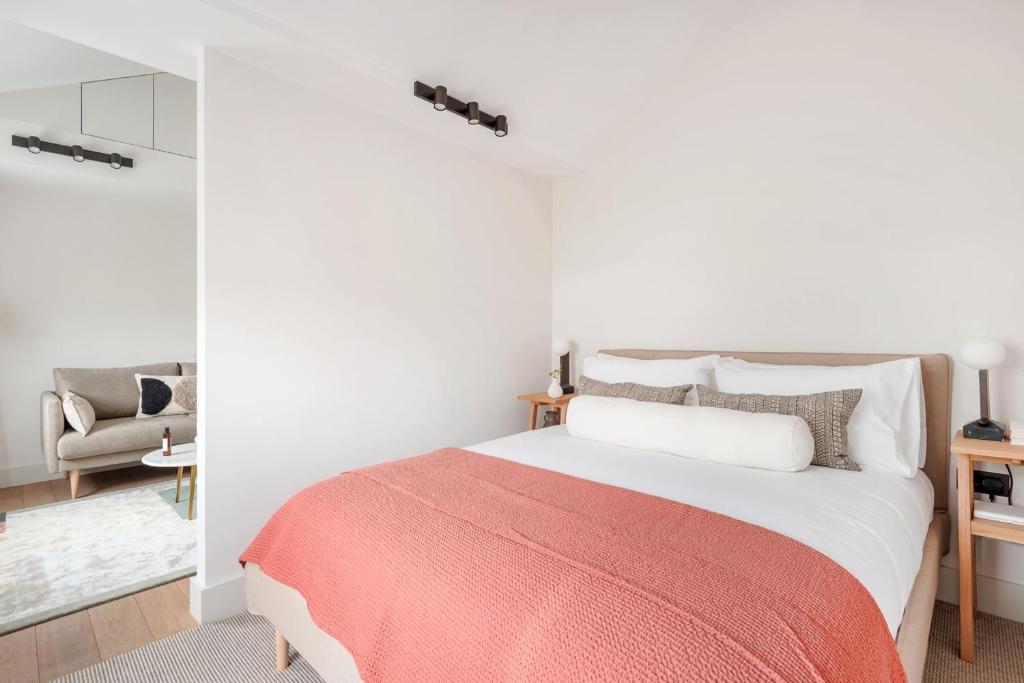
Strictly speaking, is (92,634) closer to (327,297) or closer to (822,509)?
(327,297)

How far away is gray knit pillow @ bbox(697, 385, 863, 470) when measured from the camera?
1909 mm

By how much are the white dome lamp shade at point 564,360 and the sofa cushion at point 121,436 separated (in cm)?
275

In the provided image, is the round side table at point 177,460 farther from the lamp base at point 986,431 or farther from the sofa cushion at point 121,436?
the lamp base at point 986,431

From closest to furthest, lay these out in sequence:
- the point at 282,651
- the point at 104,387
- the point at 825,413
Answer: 1. the point at 282,651
2. the point at 825,413
3. the point at 104,387

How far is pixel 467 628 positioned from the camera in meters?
1.01

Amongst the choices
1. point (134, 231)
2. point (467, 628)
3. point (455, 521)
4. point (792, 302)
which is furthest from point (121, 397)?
point (792, 302)

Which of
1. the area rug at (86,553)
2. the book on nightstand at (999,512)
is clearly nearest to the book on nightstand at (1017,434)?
the book on nightstand at (999,512)

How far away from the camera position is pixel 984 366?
1.88m

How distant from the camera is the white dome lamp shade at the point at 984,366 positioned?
185 centimetres

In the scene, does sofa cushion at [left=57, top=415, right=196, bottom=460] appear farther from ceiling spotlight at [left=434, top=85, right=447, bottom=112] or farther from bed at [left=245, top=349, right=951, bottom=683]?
ceiling spotlight at [left=434, top=85, right=447, bottom=112]

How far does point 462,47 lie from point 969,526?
9.15 feet

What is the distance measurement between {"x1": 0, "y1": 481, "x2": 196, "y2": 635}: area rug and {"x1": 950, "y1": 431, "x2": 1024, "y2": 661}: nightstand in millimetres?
3167

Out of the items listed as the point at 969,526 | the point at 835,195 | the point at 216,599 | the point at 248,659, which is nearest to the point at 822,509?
the point at 969,526

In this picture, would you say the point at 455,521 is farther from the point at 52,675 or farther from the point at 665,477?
the point at 52,675
